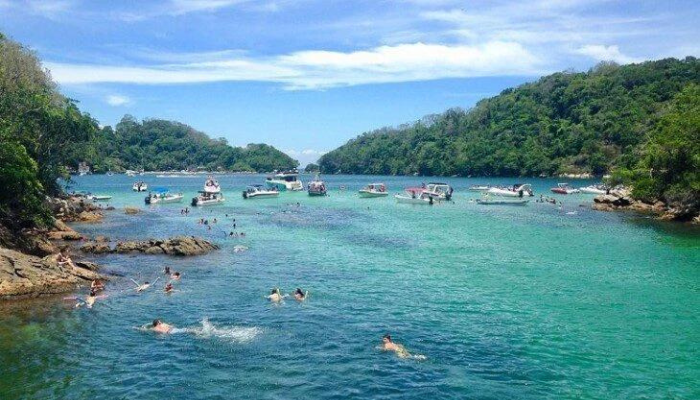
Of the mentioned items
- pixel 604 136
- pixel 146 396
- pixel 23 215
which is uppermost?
pixel 604 136

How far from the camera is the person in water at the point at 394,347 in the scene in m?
20.8

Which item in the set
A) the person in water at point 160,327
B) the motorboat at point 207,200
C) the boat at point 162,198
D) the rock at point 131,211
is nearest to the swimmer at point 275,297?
the person in water at point 160,327

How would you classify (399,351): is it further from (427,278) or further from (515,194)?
(515,194)

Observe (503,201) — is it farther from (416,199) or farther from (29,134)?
(29,134)

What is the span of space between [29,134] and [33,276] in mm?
27195

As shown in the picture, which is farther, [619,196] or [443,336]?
[619,196]

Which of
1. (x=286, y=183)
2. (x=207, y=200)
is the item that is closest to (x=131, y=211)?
(x=207, y=200)

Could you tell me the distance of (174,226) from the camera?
61156mm

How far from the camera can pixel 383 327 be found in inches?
958

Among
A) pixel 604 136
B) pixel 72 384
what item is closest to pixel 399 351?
pixel 72 384

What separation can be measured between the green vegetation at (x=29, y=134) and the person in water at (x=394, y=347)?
27074 millimetres

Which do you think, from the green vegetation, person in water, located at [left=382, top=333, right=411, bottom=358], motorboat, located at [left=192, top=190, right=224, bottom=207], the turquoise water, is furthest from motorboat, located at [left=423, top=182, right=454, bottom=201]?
person in water, located at [left=382, top=333, right=411, bottom=358]

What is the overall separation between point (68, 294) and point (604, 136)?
170510 mm

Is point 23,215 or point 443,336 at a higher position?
point 23,215
